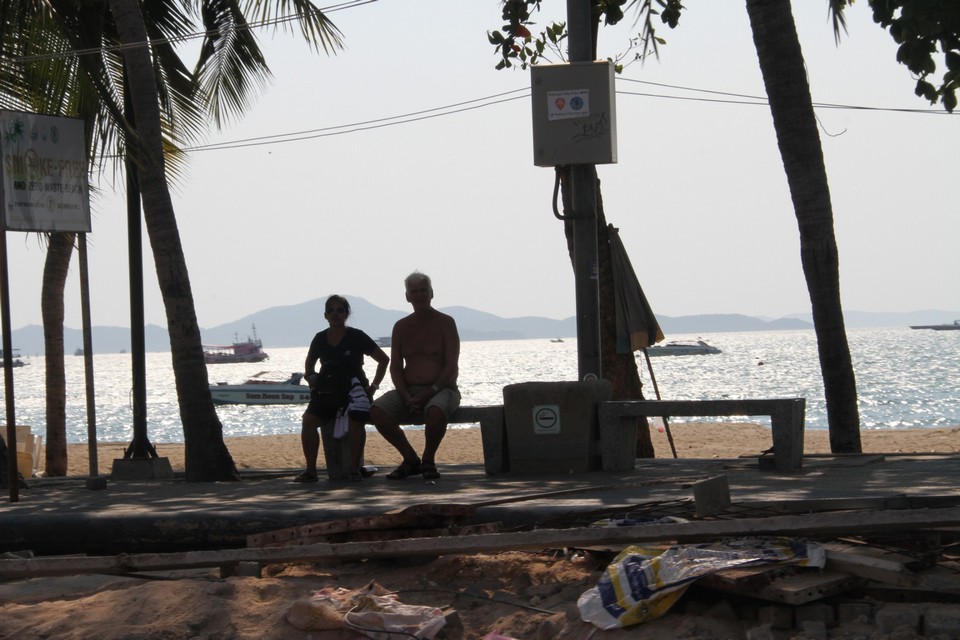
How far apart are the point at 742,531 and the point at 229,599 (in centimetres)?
254

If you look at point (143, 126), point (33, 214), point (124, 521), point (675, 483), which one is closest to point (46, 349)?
point (143, 126)

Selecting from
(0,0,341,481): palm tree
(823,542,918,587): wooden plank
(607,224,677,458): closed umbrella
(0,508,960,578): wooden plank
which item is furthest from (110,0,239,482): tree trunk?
(823,542,918,587): wooden plank

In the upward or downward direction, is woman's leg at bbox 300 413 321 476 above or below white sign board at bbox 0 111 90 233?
below

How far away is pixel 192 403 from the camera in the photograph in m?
10.6

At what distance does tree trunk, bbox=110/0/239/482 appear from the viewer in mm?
10516

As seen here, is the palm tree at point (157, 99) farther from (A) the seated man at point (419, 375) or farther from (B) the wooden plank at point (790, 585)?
(B) the wooden plank at point (790, 585)

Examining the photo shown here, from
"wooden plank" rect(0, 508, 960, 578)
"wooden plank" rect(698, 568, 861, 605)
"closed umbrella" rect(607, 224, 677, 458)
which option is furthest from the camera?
"closed umbrella" rect(607, 224, 677, 458)

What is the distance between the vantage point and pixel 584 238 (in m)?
9.55

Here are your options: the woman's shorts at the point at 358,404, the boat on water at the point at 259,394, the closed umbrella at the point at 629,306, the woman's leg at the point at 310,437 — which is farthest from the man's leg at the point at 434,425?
the boat on water at the point at 259,394

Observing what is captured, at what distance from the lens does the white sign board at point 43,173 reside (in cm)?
893

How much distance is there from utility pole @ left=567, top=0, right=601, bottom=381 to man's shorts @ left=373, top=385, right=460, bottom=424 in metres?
1.18

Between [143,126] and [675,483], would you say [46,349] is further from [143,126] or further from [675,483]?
[675,483]

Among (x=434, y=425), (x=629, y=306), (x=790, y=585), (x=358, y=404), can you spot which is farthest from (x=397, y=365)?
(x=790, y=585)

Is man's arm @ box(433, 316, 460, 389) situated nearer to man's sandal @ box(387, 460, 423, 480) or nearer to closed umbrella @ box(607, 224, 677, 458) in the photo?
man's sandal @ box(387, 460, 423, 480)
